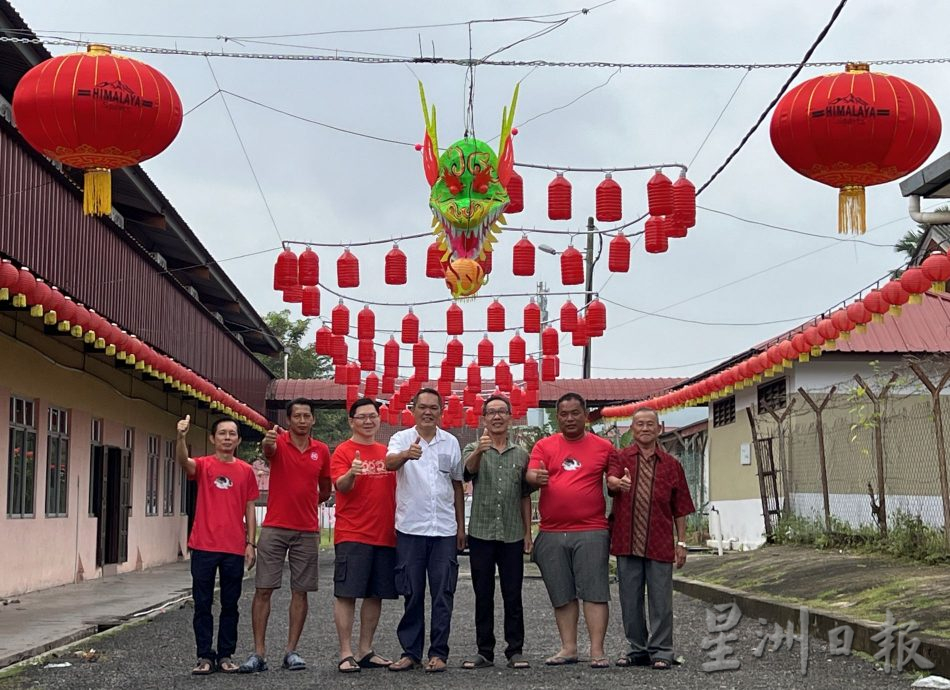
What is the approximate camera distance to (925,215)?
559 inches

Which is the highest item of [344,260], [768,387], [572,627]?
[344,260]

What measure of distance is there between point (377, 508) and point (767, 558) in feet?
30.7

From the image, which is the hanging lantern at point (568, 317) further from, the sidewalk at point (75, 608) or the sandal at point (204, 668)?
the sandal at point (204, 668)

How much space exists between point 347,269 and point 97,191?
1082cm

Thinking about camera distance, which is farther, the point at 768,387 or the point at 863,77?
the point at 768,387

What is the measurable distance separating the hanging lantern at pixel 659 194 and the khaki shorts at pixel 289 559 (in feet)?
25.6

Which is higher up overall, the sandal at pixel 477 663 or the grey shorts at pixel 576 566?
the grey shorts at pixel 576 566

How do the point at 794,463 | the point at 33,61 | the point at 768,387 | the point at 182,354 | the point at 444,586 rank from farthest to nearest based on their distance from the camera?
1. the point at 768,387
2. the point at 182,354
3. the point at 794,463
4. the point at 33,61
5. the point at 444,586

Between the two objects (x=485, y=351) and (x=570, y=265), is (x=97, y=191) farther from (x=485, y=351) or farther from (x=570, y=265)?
(x=485, y=351)

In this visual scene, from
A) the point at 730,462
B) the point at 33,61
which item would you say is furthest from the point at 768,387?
the point at 33,61

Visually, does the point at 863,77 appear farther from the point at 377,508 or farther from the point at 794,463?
the point at 794,463

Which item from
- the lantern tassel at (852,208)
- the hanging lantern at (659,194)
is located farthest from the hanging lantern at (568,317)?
the lantern tassel at (852,208)

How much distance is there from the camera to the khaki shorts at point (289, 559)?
9.71m

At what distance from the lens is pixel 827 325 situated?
18453mm
